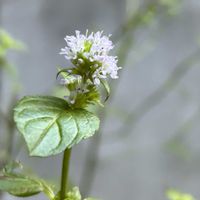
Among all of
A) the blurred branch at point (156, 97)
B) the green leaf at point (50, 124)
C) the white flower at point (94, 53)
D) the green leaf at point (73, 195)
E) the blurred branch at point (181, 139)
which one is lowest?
the green leaf at point (73, 195)

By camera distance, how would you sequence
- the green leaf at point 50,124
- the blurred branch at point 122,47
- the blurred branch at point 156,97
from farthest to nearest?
the blurred branch at point 156,97 < the blurred branch at point 122,47 < the green leaf at point 50,124

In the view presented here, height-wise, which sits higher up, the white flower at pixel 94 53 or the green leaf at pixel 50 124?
the white flower at pixel 94 53

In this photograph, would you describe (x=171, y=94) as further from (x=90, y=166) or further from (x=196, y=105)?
(x=90, y=166)

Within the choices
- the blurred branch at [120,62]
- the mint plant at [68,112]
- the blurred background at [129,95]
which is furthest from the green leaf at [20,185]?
the blurred background at [129,95]

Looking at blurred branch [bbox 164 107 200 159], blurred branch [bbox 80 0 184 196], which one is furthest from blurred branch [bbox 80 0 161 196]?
blurred branch [bbox 164 107 200 159]

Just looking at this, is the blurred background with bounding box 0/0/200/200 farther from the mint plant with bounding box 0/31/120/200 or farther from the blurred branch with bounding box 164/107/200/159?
the mint plant with bounding box 0/31/120/200

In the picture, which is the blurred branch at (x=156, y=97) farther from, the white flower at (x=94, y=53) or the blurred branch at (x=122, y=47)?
the white flower at (x=94, y=53)

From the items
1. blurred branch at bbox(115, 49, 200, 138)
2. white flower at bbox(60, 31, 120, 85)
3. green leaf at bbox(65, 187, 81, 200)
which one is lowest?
green leaf at bbox(65, 187, 81, 200)
